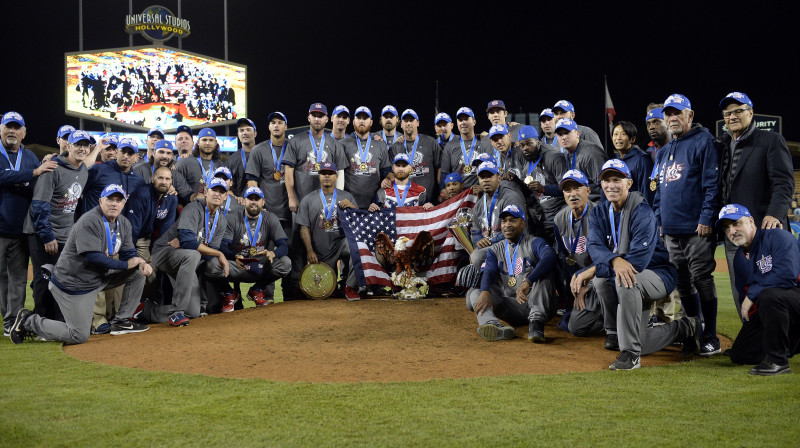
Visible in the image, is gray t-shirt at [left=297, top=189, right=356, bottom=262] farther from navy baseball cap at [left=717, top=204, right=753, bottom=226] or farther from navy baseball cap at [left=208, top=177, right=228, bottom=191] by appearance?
navy baseball cap at [left=717, top=204, right=753, bottom=226]

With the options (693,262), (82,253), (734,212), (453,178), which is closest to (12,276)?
(82,253)

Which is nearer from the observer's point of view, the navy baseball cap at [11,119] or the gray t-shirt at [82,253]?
the gray t-shirt at [82,253]

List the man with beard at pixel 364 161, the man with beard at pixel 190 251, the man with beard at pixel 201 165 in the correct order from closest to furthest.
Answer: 1. the man with beard at pixel 190 251
2. the man with beard at pixel 201 165
3. the man with beard at pixel 364 161

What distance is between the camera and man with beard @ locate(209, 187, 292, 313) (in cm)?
983

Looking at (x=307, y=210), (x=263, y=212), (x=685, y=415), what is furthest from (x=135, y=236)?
(x=685, y=415)

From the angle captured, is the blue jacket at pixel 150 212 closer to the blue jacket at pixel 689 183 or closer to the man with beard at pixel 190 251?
the man with beard at pixel 190 251

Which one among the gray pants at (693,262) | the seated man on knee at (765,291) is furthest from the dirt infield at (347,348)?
the seated man on knee at (765,291)

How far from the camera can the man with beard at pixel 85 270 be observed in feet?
24.3

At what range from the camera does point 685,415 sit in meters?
4.30

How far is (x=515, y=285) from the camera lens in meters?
7.67

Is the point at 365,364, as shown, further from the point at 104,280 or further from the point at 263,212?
the point at 263,212

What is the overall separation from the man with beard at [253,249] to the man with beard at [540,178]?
3.64m

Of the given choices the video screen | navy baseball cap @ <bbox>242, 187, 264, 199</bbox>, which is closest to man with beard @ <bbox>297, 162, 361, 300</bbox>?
navy baseball cap @ <bbox>242, 187, 264, 199</bbox>

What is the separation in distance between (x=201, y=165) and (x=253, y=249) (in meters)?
1.69
